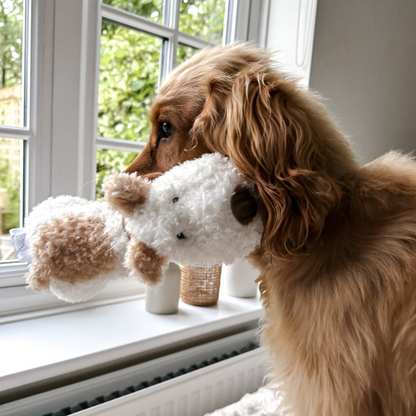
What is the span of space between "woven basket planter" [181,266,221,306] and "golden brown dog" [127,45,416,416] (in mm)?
670

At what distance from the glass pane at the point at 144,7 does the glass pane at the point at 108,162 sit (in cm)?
44

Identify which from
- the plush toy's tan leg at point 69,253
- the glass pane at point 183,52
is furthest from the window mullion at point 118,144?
the plush toy's tan leg at point 69,253

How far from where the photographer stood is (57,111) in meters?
1.08

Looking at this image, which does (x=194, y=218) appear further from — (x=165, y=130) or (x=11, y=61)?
(x=11, y=61)

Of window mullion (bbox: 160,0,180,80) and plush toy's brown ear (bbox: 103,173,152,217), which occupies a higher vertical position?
window mullion (bbox: 160,0,180,80)

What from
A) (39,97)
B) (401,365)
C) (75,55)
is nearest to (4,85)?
(39,97)

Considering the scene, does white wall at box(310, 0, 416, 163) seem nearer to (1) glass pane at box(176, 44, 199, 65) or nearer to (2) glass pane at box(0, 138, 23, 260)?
(1) glass pane at box(176, 44, 199, 65)

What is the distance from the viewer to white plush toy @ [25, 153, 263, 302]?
18.7 inches

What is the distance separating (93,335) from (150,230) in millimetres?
700

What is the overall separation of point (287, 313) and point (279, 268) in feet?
0.23

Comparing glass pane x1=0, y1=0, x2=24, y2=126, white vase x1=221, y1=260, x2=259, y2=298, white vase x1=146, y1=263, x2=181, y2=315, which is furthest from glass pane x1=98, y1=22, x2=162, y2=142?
white vase x1=221, y1=260, x2=259, y2=298

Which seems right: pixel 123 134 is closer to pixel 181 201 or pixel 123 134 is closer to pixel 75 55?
pixel 75 55

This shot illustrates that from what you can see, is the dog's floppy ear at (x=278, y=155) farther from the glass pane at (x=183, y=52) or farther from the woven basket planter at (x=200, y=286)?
the glass pane at (x=183, y=52)

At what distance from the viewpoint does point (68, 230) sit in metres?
0.54
